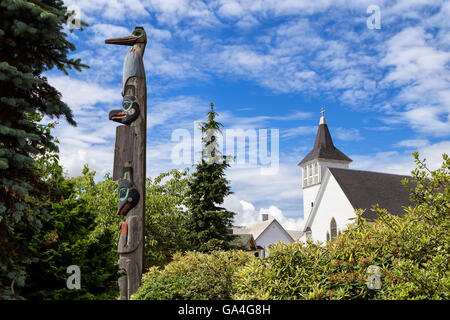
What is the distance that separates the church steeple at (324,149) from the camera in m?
56.7

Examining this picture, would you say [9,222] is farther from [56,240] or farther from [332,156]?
[332,156]

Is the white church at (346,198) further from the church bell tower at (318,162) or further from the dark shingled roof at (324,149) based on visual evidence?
the dark shingled roof at (324,149)

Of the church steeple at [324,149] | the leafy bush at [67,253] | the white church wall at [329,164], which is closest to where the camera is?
the leafy bush at [67,253]

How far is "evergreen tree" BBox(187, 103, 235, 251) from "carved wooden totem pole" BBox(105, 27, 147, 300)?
10.4m

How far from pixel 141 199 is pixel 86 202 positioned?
2147mm

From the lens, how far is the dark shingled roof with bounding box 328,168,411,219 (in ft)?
121

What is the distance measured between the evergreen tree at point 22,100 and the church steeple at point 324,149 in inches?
2036

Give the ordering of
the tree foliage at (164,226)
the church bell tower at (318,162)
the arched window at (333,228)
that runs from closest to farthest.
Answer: the tree foliage at (164,226) → the arched window at (333,228) → the church bell tower at (318,162)

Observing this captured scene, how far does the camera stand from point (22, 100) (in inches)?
225

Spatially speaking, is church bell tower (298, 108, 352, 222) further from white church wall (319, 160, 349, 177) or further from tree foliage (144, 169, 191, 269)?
tree foliage (144, 169, 191, 269)

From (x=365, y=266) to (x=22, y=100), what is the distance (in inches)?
206

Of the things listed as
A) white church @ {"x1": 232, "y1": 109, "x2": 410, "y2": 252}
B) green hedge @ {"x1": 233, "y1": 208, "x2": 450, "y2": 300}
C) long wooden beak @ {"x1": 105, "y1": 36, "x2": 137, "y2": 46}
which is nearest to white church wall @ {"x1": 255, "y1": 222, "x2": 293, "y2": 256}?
white church @ {"x1": 232, "y1": 109, "x2": 410, "y2": 252}

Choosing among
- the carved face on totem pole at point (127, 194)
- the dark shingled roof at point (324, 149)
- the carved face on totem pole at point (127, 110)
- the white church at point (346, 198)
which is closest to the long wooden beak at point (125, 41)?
the carved face on totem pole at point (127, 110)

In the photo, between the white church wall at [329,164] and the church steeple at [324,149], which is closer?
the white church wall at [329,164]
